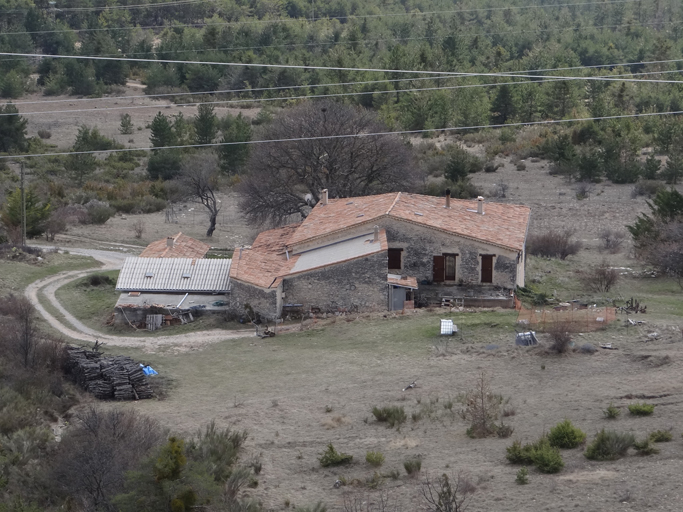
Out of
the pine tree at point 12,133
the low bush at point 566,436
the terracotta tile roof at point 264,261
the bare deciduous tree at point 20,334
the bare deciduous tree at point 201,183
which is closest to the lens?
the low bush at point 566,436

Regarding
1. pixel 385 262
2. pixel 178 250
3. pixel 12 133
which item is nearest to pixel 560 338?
pixel 385 262

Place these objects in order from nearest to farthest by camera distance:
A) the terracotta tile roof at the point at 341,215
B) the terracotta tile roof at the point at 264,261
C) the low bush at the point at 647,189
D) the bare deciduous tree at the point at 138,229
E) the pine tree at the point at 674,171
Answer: the terracotta tile roof at the point at 264,261, the terracotta tile roof at the point at 341,215, the bare deciduous tree at the point at 138,229, the low bush at the point at 647,189, the pine tree at the point at 674,171

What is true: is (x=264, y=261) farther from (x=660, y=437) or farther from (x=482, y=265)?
(x=660, y=437)

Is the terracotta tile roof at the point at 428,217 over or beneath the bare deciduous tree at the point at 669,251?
over

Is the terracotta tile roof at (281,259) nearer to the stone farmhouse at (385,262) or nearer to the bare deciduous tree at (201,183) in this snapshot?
the stone farmhouse at (385,262)

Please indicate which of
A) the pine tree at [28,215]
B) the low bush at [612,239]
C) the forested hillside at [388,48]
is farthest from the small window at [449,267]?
the forested hillside at [388,48]

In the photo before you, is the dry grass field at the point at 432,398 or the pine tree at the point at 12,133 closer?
the dry grass field at the point at 432,398

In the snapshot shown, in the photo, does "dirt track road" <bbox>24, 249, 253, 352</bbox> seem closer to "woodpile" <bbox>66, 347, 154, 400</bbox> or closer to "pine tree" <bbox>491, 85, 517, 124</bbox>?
"woodpile" <bbox>66, 347, 154, 400</bbox>
